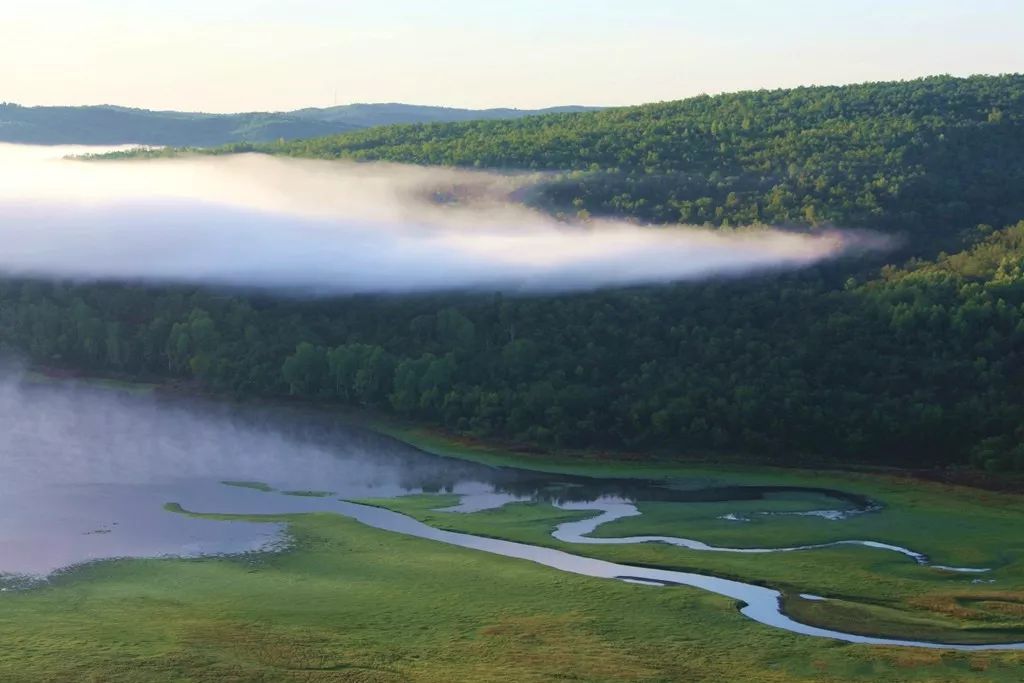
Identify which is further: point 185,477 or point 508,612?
point 185,477

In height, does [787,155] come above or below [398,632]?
above

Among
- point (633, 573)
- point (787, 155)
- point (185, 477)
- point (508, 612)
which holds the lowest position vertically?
point (185, 477)

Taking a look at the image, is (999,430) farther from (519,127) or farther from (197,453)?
(519,127)

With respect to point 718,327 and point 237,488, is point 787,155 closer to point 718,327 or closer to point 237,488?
point 718,327

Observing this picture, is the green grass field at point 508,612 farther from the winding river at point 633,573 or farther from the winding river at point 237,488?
the winding river at point 237,488

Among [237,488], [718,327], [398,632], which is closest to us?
[398,632]

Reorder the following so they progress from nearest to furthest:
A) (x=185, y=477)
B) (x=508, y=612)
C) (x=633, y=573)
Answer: (x=508, y=612) < (x=633, y=573) < (x=185, y=477)

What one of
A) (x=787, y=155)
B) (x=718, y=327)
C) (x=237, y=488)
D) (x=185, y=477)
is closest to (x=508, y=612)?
(x=237, y=488)

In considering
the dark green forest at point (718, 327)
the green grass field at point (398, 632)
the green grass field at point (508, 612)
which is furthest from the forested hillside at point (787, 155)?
the green grass field at point (398, 632)
